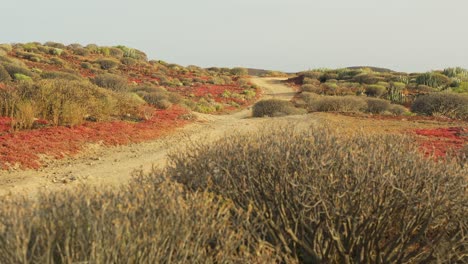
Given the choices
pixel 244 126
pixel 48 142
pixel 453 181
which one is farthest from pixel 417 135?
pixel 48 142

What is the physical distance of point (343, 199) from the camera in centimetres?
458

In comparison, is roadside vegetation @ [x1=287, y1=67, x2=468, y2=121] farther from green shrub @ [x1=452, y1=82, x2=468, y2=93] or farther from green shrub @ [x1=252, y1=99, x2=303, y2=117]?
green shrub @ [x1=252, y1=99, x2=303, y2=117]

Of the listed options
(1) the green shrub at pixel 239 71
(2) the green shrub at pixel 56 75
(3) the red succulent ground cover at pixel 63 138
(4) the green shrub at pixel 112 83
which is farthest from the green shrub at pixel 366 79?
(3) the red succulent ground cover at pixel 63 138

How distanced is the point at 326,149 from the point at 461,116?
24.0m

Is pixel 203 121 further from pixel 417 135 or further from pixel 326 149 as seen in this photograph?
pixel 326 149

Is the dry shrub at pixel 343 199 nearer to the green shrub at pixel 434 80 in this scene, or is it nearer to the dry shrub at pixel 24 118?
the dry shrub at pixel 24 118

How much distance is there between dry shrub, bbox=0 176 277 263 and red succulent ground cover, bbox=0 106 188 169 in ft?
25.3

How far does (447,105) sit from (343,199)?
2426cm

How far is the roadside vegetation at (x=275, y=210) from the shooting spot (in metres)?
3.25

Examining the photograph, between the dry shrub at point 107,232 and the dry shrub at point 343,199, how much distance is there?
0.87 meters

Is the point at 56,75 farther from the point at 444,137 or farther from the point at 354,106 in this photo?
the point at 444,137

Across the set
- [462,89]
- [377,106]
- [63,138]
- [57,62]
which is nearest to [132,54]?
[57,62]

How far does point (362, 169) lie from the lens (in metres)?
4.57

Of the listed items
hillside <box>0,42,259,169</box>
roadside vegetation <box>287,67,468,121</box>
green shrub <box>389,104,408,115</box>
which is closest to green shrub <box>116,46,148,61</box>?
roadside vegetation <box>287,67,468,121</box>
